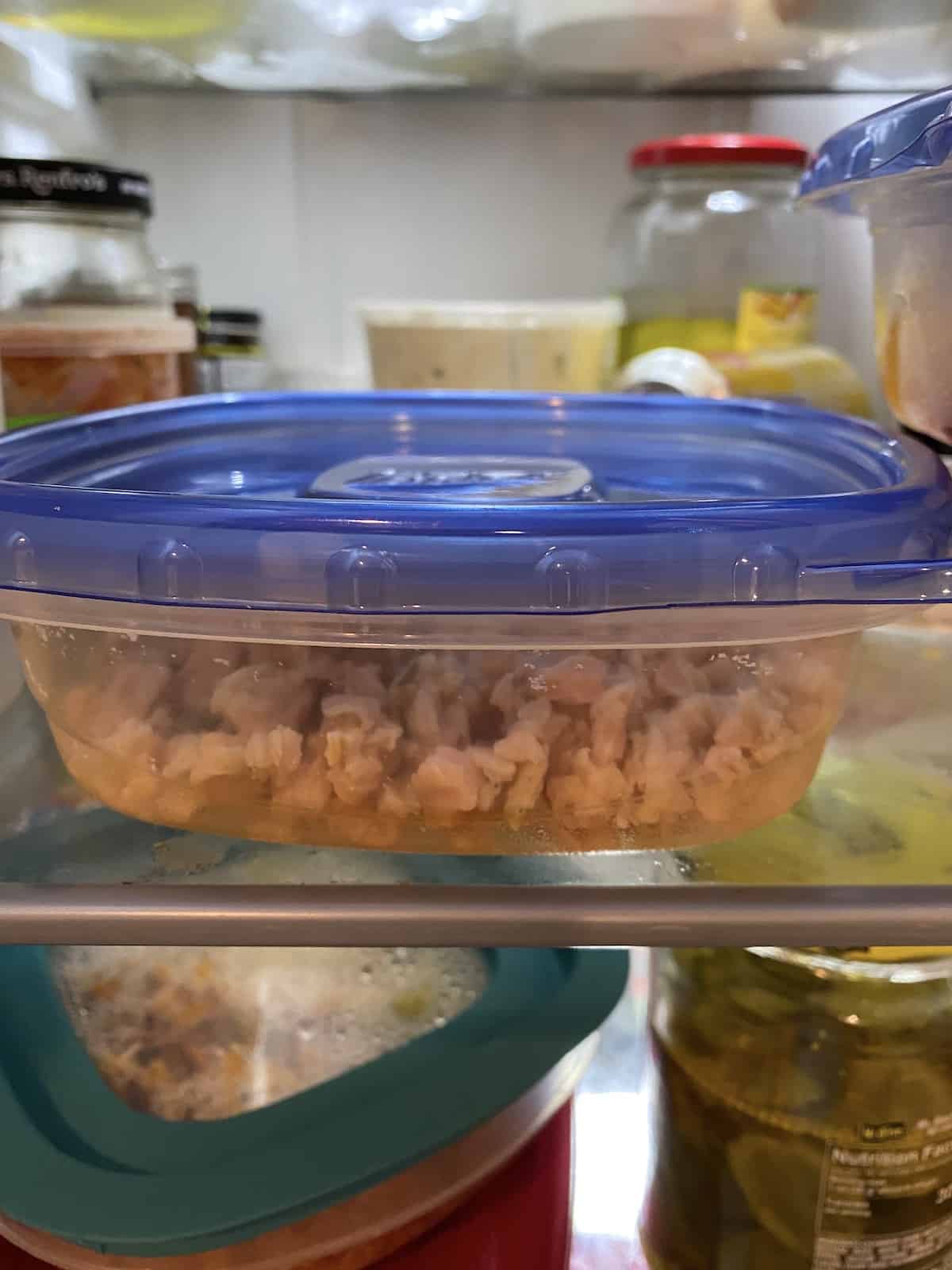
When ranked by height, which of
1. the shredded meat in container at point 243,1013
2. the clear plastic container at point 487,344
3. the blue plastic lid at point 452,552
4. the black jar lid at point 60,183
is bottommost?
the shredded meat in container at point 243,1013

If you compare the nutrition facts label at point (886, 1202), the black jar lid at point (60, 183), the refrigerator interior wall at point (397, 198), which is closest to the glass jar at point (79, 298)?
the black jar lid at point (60, 183)

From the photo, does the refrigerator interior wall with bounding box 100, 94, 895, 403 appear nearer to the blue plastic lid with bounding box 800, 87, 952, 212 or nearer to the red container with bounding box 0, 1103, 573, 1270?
the blue plastic lid with bounding box 800, 87, 952, 212

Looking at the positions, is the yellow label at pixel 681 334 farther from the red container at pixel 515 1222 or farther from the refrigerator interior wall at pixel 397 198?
the red container at pixel 515 1222

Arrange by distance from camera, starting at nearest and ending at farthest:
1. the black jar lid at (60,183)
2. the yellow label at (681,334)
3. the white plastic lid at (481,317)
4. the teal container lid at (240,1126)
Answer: the teal container lid at (240,1126)
the black jar lid at (60,183)
the white plastic lid at (481,317)
the yellow label at (681,334)

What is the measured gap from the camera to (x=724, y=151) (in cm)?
81

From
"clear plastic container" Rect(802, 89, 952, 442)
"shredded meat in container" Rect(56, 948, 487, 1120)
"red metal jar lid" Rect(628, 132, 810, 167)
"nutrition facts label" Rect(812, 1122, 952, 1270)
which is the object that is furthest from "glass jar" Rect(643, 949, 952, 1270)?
"red metal jar lid" Rect(628, 132, 810, 167)

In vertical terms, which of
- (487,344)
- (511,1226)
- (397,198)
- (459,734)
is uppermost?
(397,198)

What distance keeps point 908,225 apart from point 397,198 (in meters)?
0.58

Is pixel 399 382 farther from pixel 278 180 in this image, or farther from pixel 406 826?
pixel 406 826

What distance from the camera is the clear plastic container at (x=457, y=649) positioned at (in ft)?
1.17

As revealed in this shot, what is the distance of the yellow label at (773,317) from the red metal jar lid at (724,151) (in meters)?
0.10

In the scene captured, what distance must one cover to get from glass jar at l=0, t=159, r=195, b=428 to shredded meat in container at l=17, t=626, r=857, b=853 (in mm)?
310

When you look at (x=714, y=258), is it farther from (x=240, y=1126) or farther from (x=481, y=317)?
(x=240, y=1126)

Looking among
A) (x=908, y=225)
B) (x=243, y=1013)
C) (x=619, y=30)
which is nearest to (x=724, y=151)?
(x=619, y=30)
